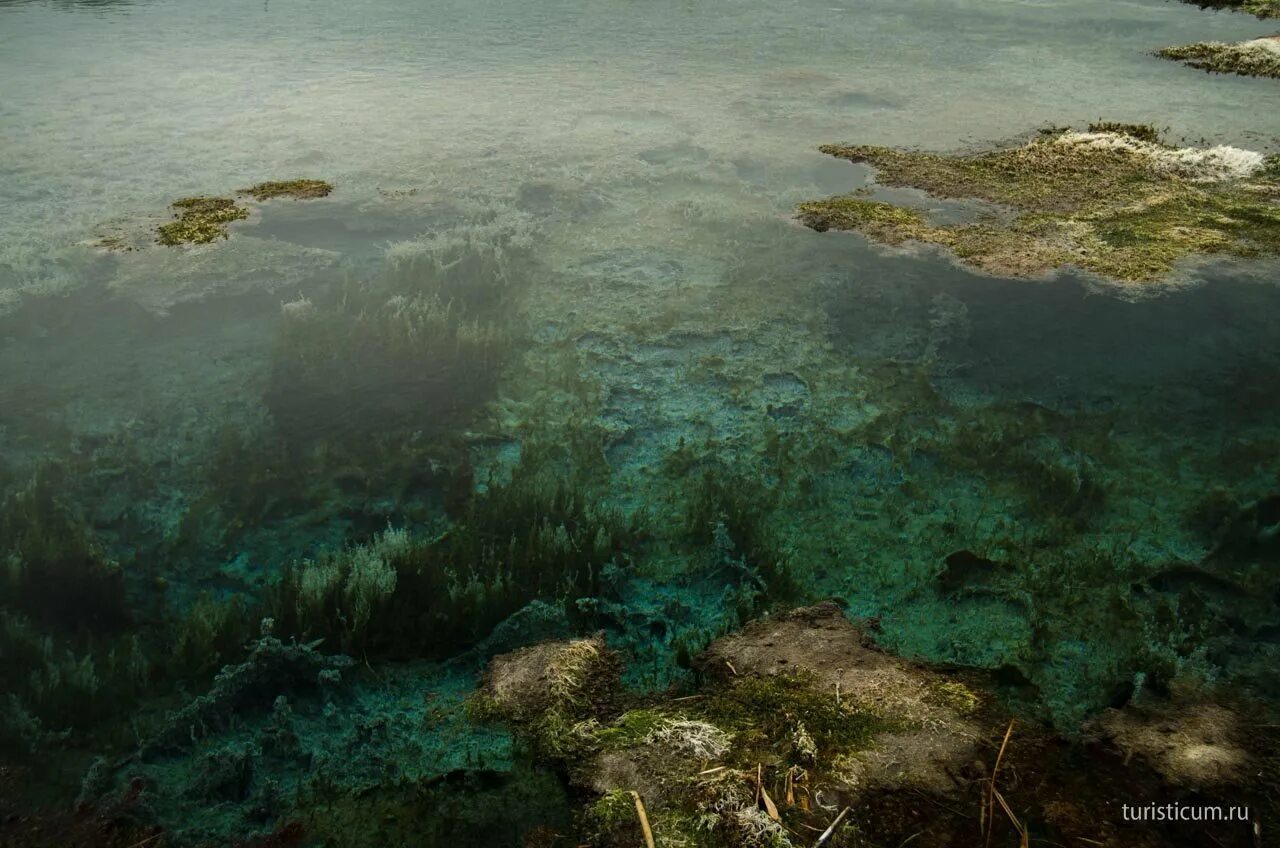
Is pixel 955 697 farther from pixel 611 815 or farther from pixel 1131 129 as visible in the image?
pixel 1131 129

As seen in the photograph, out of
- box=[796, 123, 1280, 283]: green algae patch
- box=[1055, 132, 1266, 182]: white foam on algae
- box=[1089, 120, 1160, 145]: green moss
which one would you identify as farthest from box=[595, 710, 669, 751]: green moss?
box=[1089, 120, 1160, 145]: green moss

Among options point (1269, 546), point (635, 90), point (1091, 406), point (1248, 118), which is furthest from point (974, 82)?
point (1269, 546)

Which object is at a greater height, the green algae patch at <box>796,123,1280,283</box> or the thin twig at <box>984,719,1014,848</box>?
the green algae patch at <box>796,123,1280,283</box>

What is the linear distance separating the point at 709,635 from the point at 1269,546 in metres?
Result: 3.69

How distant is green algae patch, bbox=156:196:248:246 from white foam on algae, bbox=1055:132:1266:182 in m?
11.0

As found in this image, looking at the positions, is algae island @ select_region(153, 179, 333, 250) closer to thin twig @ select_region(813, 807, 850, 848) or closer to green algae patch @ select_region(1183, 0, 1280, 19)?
thin twig @ select_region(813, 807, 850, 848)

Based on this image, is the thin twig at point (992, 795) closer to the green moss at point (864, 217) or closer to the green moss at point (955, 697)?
the green moss at point (955, 697)

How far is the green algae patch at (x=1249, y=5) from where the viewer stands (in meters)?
21.8

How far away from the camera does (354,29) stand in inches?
790

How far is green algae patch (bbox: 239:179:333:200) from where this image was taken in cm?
1074

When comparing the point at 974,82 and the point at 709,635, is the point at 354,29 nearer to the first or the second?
the point at 974,82

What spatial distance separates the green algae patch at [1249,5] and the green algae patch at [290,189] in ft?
74.5

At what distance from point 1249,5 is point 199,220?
25.2m

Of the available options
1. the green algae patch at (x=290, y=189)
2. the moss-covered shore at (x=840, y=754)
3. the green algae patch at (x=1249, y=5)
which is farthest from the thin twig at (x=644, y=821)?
the green algae patch at (x=1249, y=5)
